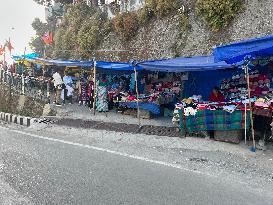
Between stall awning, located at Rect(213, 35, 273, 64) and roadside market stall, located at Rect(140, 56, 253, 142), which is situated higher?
stall awning, located at Rect(213, 35, 273, 64)

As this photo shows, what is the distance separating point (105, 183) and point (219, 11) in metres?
13.0

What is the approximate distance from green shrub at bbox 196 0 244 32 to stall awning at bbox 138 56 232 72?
503cm

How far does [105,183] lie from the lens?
6926 mm

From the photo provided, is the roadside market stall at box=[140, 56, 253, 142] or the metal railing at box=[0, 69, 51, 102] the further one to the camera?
A: the metal railing at box=[0, 69, 51, 102]

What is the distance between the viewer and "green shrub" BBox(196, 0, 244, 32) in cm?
1736

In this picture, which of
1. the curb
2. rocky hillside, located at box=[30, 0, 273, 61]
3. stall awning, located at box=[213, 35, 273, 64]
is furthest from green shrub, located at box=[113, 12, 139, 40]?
stall awning, located at box=[213, 35, 273, 64]

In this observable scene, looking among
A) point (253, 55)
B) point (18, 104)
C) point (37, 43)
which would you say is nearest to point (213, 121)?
point (253, 55)

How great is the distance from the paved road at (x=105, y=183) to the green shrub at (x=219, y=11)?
35.4ft

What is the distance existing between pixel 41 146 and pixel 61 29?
26.9 metres

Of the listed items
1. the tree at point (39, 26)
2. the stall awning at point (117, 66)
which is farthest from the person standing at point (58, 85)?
the tree at point (39, 26)

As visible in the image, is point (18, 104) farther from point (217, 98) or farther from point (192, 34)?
point (217, 98)

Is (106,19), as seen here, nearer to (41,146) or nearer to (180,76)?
(180,76)

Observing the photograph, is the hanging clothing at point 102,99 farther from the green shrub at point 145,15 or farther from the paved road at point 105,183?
the green shrub at point 145,15

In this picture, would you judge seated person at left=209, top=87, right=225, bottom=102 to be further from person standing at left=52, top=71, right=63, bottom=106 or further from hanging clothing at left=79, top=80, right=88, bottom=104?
person standing at left=52, top=71, right=63, bottom=106
